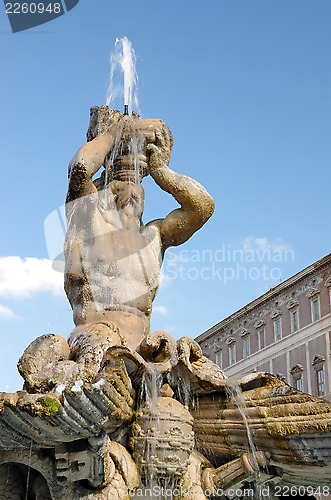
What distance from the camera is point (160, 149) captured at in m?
6.96

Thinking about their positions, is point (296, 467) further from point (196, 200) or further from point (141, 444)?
point (196, 200)

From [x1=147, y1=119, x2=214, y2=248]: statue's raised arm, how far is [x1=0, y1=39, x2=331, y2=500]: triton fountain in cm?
1

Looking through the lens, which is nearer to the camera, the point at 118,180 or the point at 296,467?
the point at 296,467

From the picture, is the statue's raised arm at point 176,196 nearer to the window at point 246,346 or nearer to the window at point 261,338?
the window at point 261,338

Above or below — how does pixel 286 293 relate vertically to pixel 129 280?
above

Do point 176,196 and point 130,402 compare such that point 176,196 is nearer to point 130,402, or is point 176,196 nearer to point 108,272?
point 108,272

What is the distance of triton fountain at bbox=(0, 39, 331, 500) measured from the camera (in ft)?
17.6

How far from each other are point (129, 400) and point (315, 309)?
35.8 metres

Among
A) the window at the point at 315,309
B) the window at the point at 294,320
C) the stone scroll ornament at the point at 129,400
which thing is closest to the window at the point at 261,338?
the window at the point at 294,320

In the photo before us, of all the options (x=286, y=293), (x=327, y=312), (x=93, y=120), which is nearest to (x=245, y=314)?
(x=286, y=293)

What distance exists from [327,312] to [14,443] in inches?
Result: 1388

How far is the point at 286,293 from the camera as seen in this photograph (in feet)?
141

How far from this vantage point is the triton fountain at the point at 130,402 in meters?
5.37

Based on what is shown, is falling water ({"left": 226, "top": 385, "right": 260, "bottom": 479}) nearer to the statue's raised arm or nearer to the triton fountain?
the triton fountain
